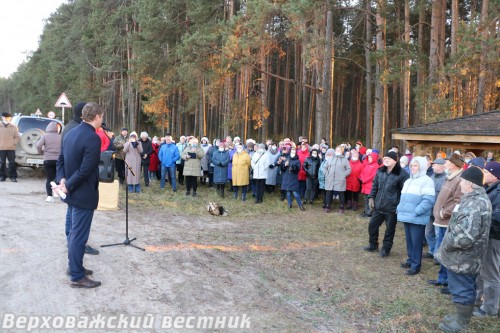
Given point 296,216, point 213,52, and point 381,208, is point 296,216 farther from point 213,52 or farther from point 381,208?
point 213,52

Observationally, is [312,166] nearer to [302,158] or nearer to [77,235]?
[302,158]

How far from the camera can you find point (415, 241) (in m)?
6.77

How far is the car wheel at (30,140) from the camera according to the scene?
508 inches

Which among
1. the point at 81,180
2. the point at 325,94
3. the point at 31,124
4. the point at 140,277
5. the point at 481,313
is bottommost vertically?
the point at 481,313

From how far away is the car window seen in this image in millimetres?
14383

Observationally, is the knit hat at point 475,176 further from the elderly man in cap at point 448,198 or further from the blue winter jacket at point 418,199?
the blue winter jacket at point 418,199

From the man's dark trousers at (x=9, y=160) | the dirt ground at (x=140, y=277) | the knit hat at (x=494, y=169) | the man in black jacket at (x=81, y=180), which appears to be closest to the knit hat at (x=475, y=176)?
the knit hat at (x=494, y=169)

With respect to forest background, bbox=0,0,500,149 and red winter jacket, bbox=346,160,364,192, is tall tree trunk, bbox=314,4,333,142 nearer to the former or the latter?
forest background, bbox=0,0,500,149

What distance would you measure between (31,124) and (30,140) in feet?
6.28

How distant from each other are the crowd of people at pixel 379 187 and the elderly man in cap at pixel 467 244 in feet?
0.03

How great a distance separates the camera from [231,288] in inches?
215

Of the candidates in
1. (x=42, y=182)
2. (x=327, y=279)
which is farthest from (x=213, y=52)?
(x=327, y=279)

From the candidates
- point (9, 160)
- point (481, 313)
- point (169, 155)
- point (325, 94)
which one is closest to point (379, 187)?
point (481, 313)

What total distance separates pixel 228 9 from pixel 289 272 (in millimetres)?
22428
